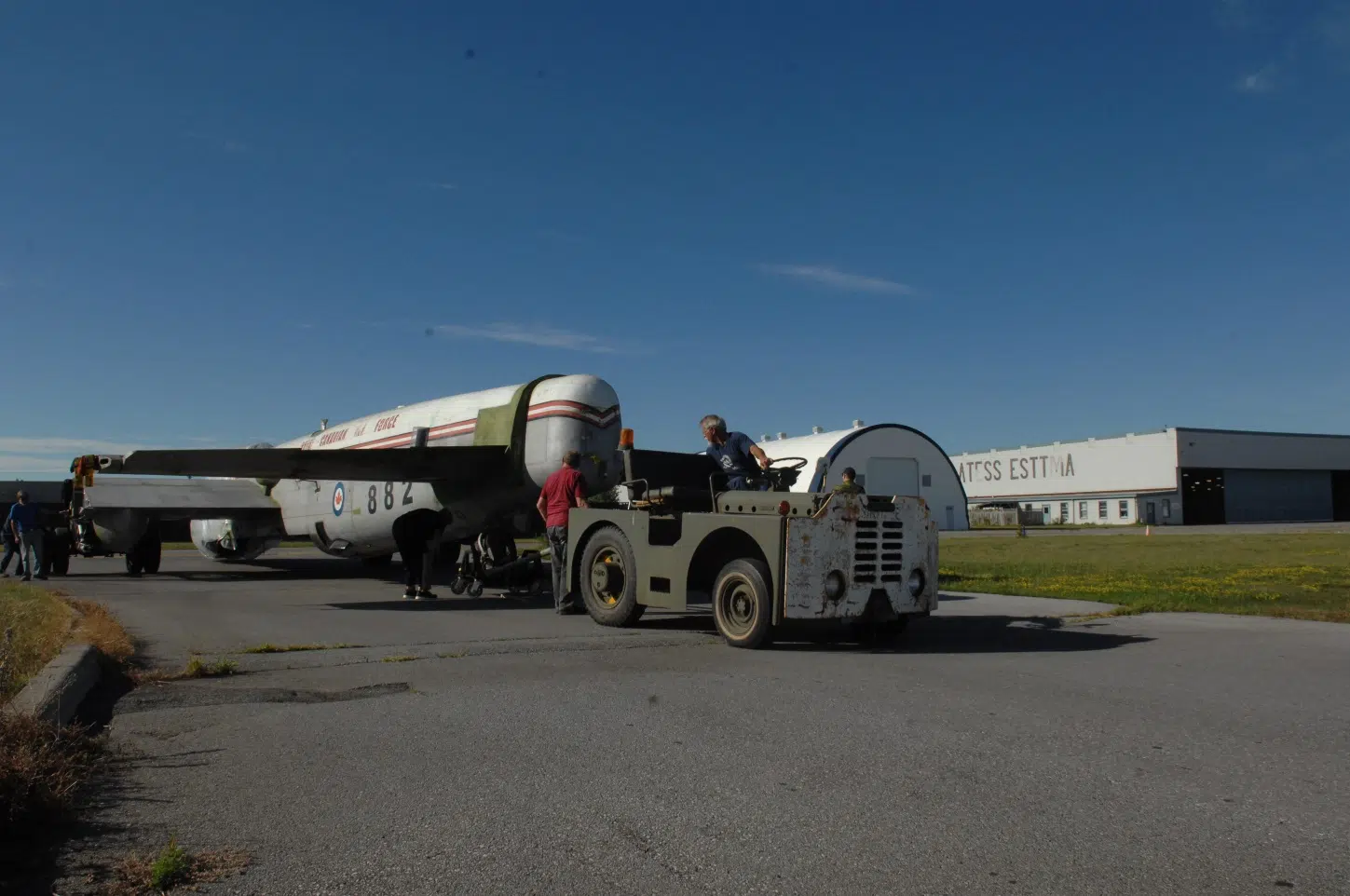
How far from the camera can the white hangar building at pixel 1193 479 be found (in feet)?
214

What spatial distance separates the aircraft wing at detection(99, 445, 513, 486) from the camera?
42.8 ft

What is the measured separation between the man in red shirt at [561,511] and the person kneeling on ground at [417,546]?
2.89m

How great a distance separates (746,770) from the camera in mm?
4582

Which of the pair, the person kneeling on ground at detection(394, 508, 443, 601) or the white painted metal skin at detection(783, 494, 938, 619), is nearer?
the white painted metal skin at detection(783, 494, 938, 619)

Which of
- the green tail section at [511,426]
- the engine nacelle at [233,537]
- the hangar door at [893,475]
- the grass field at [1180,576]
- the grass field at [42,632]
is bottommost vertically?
the grass field at [42,632]

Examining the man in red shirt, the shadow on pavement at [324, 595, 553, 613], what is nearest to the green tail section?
the shadow on pavement at [324, 595, 553, 613]

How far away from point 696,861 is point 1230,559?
23.6 metres

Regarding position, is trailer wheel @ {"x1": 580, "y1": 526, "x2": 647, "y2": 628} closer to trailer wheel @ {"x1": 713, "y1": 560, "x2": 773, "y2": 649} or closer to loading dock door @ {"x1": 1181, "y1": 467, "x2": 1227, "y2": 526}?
trailer wheel @ {"x1": 713, "y1": 560, "x2": 773, "y2": 649}

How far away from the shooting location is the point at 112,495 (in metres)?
20.7

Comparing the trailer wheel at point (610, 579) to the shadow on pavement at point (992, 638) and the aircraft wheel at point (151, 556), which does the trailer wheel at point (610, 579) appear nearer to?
the shadow on pavement at point (992, 638)

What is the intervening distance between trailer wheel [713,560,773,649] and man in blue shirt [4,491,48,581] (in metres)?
15.3

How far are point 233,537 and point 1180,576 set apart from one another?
20.0 m

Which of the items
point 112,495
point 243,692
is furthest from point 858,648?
point 112,495

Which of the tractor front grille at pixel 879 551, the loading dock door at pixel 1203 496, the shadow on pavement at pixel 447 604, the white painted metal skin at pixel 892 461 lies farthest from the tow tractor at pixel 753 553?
the loading dock door at pixel 1203 496
